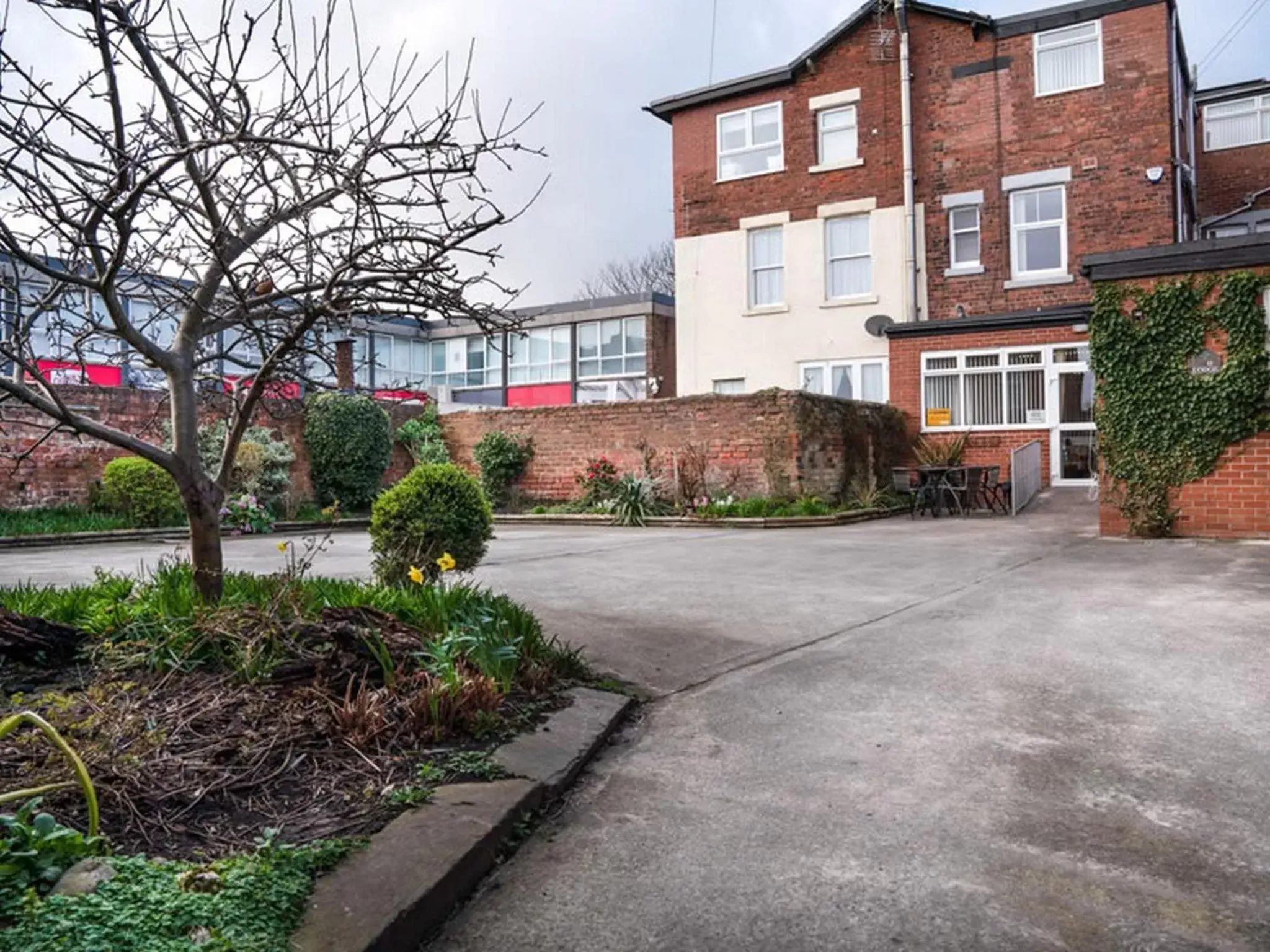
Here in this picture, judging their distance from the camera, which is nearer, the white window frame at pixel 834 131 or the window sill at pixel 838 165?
the window sill at pixel 838 165

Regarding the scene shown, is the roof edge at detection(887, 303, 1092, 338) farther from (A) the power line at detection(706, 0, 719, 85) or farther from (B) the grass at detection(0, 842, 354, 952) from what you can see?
(B) the grass at detection(0, 842, 354, 952)

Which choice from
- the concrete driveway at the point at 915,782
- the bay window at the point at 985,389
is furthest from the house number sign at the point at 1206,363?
the bay window at the point at 985,389

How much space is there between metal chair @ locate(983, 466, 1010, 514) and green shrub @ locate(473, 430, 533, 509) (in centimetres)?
850

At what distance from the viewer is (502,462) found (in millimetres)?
17609

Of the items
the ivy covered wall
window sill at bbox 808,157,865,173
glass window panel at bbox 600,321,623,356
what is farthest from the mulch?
glass window panel at bbox 600,321,623,356

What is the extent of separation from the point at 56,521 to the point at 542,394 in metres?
23.3

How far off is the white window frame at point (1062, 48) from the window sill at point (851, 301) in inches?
202

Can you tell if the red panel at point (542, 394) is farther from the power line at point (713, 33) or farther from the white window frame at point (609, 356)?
the power line at point (713, 33)

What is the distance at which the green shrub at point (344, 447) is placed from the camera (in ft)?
55.2

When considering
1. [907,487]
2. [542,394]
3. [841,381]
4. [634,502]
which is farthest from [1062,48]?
[542,394]

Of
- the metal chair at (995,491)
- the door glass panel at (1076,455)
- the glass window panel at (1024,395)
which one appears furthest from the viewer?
the glass window panel at (1024,395)

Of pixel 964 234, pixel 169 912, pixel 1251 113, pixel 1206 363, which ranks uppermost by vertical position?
pixel 1251 113

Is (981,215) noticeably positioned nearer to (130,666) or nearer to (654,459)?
(654,459)

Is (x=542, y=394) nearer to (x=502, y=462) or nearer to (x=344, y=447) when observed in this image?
(x=502, y=462)
